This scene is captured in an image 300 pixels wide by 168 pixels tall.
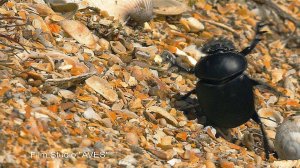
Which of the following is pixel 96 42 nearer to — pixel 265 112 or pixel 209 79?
pixel 209 79

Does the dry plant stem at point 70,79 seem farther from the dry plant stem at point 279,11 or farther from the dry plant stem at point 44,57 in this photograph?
the dry plant stem at point 279,11

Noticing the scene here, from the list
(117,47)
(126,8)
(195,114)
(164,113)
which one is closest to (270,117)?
(195,114)

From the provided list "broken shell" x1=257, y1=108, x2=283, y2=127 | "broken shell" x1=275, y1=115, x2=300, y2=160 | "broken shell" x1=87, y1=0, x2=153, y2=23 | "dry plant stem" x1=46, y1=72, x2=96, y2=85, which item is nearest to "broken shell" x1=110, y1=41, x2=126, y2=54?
"broken shell" x1=87, y1=0, x2=153, y2=23

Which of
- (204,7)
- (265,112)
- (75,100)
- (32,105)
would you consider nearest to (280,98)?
(265,112)

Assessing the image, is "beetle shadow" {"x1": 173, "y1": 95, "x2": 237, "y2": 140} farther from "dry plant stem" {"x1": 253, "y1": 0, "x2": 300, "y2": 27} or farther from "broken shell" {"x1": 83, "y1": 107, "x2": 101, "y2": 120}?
"dry plant stem" {"x1": 253, "y1": 0, "x2": 300, "y2": 27}

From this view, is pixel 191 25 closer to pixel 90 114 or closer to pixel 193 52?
pixel 193 52
